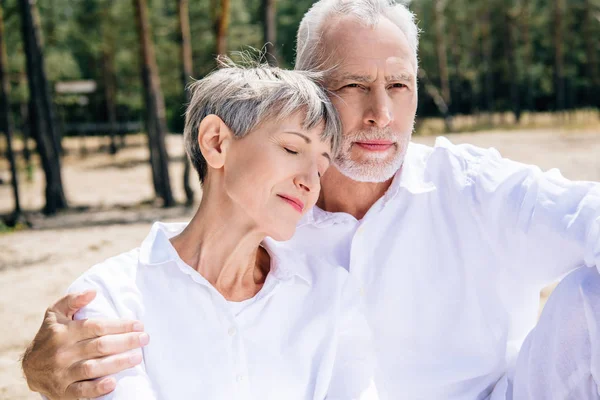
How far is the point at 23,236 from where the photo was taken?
38.4 feet

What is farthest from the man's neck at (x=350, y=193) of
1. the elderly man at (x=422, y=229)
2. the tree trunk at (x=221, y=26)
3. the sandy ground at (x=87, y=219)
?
the tree trunk at (x=221, y=26)

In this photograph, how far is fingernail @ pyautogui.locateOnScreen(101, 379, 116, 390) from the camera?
5.71ft

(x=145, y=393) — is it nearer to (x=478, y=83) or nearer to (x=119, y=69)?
(x=119, y=69)

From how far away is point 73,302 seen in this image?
5.93 ft

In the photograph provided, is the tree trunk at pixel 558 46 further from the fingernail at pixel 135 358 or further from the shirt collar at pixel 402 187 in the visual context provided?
the fingernail at pixel 135 358

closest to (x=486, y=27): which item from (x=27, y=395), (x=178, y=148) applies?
(x=178, y=148)

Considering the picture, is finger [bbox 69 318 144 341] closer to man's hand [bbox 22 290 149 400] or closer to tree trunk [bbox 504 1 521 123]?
man's hand [bbox 22 290 149 400]

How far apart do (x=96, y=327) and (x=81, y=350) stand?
8 cm

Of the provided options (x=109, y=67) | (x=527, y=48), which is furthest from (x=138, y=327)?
(x=527, y=48)

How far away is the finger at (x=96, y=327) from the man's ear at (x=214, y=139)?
1.90 feet

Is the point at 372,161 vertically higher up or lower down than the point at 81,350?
higher up

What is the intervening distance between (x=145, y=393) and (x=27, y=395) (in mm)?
3044

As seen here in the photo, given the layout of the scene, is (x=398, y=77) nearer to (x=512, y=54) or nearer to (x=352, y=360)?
(x=352, y=360)

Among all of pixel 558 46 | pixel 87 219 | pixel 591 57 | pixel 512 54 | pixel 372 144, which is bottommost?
pixel 87 219
